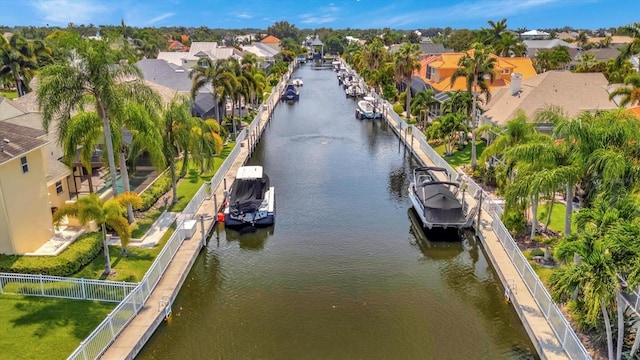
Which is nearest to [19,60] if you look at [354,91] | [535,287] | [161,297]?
[354,91]

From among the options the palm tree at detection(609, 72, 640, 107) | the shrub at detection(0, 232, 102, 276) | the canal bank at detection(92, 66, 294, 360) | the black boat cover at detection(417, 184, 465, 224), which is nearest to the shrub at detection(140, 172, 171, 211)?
the canal bank at detection(92, 66, 294, 360)

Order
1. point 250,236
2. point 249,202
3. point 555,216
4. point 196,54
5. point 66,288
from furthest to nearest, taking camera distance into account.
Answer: point 196,54, point 249,202, point 250,236, point 555,216, point 66,288

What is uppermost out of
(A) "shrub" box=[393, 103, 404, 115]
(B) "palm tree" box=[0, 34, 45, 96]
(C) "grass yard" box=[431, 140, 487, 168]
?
(B) "palm tree" box=[0, 34, 45, 96]

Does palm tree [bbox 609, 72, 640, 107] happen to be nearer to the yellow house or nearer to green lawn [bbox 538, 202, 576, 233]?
green lawn [bbox 538, 202, 576, 233]

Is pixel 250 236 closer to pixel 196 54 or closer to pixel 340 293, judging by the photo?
pixel 340 293

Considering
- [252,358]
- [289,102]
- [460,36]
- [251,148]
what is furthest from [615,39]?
[252,358]

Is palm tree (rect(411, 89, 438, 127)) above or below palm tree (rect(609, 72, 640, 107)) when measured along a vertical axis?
below

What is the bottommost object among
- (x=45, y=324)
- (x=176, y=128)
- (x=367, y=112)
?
(x=45, y=324)
